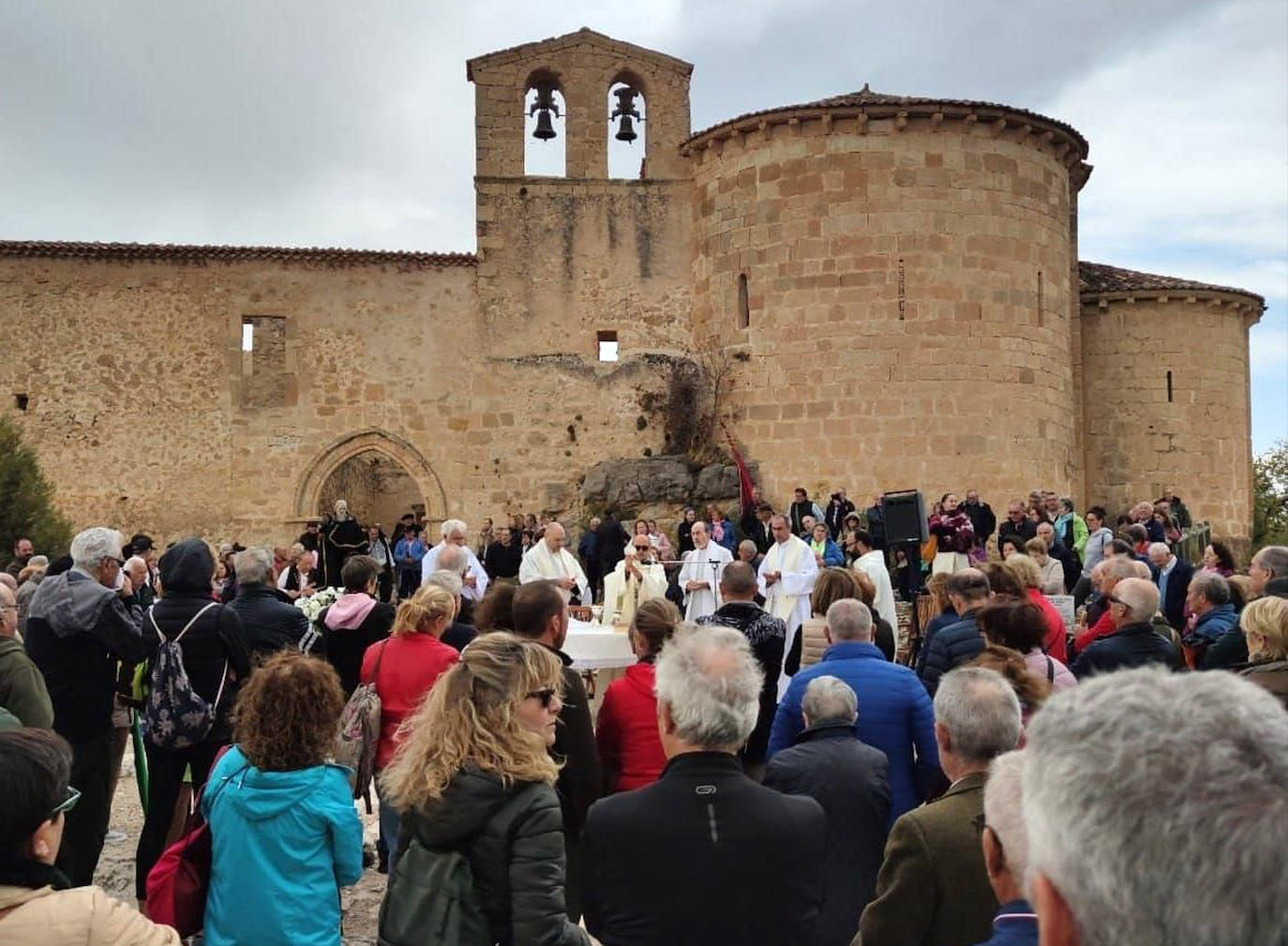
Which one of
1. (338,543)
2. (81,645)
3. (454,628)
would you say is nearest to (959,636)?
(454,628)

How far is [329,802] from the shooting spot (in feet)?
12.9

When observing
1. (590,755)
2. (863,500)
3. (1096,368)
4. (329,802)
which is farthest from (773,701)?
(1096,368)

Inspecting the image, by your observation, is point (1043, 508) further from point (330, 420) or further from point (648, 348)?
point (330, 420)

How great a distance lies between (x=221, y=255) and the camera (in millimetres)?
20672

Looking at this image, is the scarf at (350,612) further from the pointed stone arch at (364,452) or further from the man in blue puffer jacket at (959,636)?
the pointed stone arch at (364,452)

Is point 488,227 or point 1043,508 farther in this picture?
point 488,227

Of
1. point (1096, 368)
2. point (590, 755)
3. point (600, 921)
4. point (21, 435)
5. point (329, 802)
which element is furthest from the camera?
point (1096, 368)

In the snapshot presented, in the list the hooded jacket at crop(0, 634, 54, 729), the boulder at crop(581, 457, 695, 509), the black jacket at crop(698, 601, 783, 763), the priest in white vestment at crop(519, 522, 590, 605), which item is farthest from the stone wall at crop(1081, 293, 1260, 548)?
the hooded jacket at crop(0, 634, 54, 729)

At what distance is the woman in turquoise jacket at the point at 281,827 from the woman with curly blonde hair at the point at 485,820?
1.67 ft

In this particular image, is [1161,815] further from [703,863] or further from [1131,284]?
[1131,284]

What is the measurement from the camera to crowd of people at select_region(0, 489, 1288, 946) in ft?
4.88

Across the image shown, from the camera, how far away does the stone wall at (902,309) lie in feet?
62.4

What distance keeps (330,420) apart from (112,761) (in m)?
14.7

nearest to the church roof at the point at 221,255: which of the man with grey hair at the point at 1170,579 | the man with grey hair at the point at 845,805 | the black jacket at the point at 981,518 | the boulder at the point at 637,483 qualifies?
the boulder at the point at 637,483
